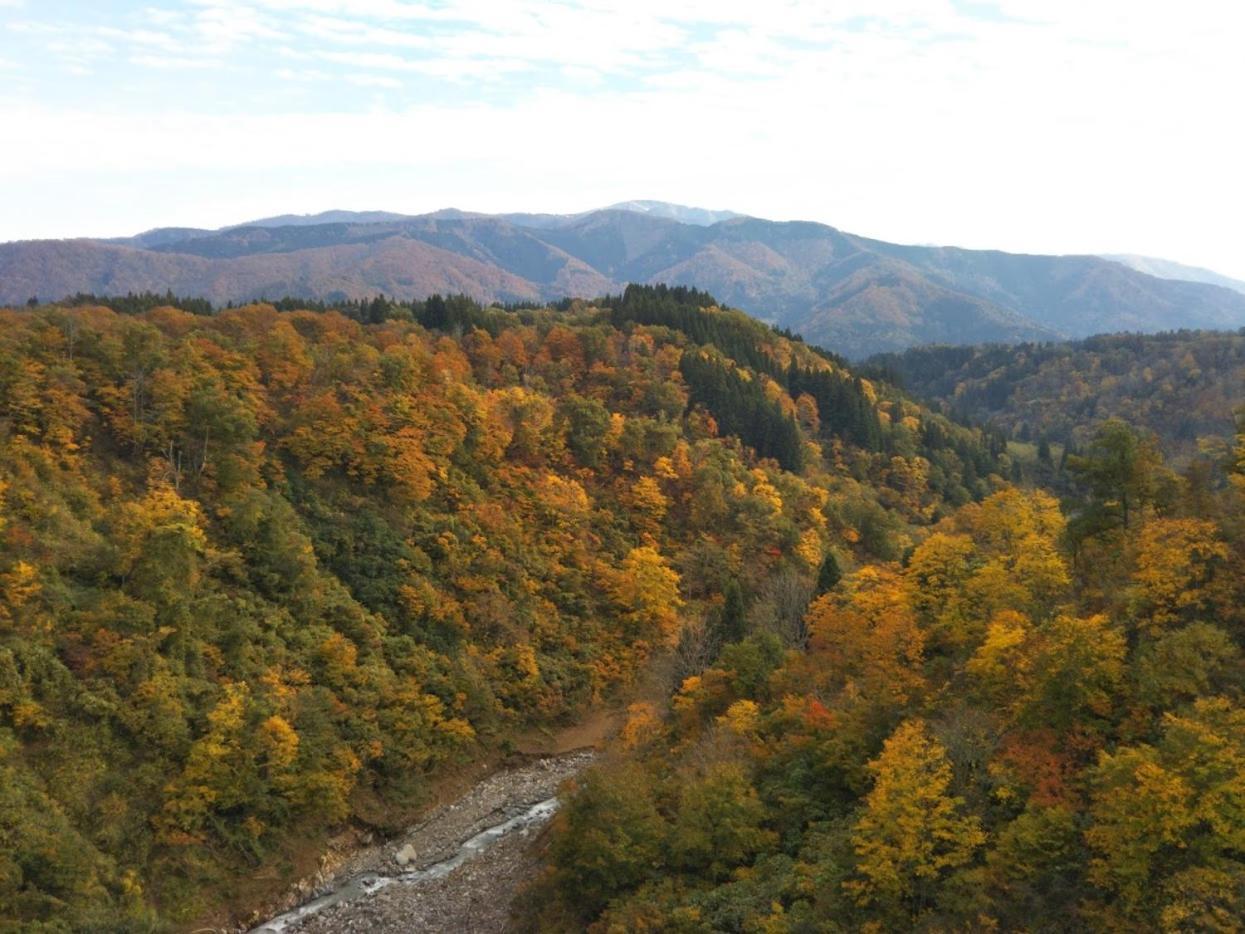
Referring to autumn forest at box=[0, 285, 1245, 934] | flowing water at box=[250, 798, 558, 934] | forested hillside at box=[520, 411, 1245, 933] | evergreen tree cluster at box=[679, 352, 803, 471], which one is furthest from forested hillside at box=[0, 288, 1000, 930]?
flowing water at box=[250, 798, 558, 934]

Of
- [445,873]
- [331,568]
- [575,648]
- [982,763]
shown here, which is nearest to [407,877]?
[445,873]

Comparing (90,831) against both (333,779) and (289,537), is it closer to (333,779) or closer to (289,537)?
(333,779)

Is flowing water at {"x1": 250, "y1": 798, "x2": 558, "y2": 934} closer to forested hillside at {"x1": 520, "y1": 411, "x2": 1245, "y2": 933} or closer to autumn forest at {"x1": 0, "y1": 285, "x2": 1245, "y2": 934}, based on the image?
autumn forest at {"x1": 0, "y1": 285, "x2": 1245, "y2": 934}

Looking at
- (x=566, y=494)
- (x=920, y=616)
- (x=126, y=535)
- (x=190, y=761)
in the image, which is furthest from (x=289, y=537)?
(x=920, y=616)

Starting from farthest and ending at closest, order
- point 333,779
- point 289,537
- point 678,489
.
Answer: point 678,489 → point 289,537 → point 333,779

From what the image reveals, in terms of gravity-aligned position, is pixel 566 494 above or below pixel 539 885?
above

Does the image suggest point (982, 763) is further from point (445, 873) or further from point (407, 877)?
point (407, 877)
